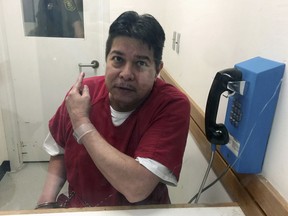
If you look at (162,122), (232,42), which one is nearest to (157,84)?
(162,122)

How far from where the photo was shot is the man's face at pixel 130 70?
823 mm

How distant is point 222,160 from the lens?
2.66 feet

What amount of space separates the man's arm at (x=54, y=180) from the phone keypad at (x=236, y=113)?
69 cm

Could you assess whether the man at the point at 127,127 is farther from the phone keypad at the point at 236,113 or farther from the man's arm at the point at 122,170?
the phone keypad at the point at 236,113

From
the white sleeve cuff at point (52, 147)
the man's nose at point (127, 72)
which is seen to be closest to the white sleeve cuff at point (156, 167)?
the man's nose at point (127, 72)

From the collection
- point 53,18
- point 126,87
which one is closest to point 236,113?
point 126,87

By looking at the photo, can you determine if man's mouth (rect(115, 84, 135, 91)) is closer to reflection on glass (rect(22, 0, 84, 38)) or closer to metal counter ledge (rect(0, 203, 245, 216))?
metal counter ledge (rect(0, 203, 245, 216))

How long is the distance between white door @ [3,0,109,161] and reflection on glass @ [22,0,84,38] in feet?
0.12

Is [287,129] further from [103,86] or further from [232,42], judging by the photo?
[103,86]

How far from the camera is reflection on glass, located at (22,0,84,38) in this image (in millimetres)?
1946

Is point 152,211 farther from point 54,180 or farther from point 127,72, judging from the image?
point 54,180

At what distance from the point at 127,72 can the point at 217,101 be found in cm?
30

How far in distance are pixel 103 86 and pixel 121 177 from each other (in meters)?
0.42

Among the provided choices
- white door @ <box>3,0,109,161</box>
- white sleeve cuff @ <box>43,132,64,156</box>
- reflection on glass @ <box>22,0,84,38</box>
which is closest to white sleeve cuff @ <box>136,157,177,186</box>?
white sleeve cuff @ <box>43,132,64,156</box>
